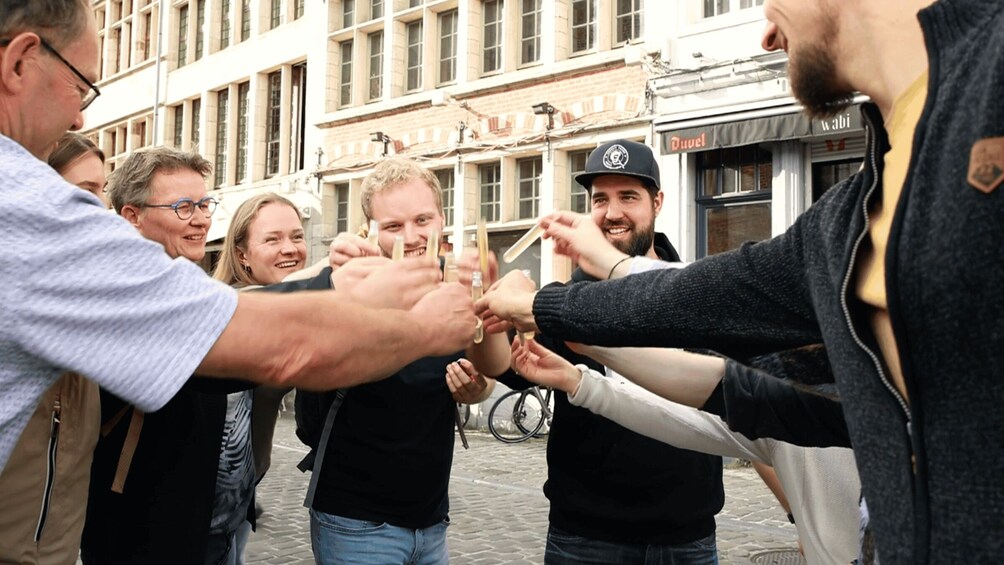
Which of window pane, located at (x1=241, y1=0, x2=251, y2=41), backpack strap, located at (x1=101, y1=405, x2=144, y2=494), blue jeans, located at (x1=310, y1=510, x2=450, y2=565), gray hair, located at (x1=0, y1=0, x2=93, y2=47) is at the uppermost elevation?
window pane, located at (x1=241, y1=0, x2=251, y2=41)

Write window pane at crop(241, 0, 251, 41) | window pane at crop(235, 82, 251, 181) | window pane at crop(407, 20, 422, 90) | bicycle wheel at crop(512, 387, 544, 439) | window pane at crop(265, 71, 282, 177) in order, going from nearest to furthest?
bicycle wheel at crop(512, 387, 544, 439) < window pane at crop(407, 20, 422, 90) < window pane at crop(265, 71, 282, 177) < window pane at crop(235, 82, 251, 181) < window pane at crop(241, 0, 251, 41)

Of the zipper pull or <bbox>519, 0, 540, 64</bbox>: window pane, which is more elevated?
<bbox>519, 0, 540, 64</bbox>: window pane

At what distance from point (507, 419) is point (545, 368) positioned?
10617 mm

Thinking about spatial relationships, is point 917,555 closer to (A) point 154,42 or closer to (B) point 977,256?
(B) point 977,256

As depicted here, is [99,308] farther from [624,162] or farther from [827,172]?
[827,172]

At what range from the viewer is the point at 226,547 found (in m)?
2.94

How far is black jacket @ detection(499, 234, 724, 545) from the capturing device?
2756 millimetres

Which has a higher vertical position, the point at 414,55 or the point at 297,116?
the point at 414,55

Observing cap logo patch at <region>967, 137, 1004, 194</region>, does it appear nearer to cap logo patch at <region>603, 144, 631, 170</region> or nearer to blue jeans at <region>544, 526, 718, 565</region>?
blue jeans at <region>544, 526, 718, 565</region>

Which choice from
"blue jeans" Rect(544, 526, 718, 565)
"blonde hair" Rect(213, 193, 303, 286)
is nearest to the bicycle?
"blonde hair" Rect(213, 193, 303, 286)

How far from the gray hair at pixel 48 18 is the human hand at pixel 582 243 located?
3.96ft

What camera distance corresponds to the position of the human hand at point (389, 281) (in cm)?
190

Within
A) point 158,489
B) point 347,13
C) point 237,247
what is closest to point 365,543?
point 158,489

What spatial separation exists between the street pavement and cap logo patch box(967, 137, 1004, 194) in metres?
5.17
